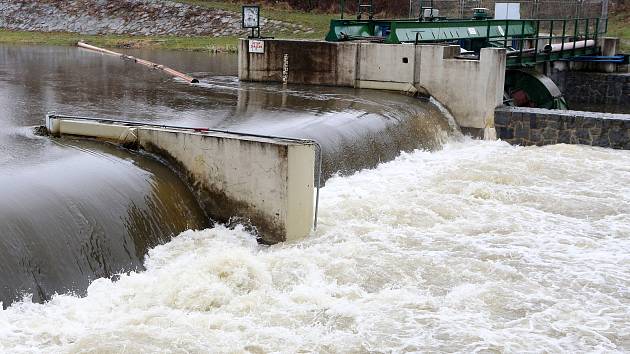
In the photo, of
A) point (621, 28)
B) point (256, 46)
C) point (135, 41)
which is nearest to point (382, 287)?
point (256, 46)

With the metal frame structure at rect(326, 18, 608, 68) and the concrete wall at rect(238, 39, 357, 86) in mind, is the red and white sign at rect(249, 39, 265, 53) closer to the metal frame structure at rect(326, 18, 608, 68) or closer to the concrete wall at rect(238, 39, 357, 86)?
the concrete wall at rect(238, 39, 357, 86)

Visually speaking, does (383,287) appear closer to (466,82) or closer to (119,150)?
(119,150)

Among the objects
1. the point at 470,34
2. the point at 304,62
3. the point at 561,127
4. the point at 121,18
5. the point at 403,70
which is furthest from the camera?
the point at 121,18

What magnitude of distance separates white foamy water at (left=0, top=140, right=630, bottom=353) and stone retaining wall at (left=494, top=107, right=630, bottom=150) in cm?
565

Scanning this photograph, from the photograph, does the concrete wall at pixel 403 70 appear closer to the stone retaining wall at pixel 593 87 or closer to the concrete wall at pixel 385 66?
the concrete wall at pixel 385 66

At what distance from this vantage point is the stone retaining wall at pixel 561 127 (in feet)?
58.9

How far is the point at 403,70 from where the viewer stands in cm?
1991

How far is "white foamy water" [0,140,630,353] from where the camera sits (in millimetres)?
7262

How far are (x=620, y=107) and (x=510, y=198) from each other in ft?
58.4

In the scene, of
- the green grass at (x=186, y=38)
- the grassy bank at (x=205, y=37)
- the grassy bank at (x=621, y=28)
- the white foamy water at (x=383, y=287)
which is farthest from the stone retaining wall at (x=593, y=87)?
the white foamy water at (x=383, y=287)

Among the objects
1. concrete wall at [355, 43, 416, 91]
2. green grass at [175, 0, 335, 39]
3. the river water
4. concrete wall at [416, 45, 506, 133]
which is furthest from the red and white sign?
green grass at [175, 0, 335, 39]

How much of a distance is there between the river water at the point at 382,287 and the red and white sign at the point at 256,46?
31.6ft

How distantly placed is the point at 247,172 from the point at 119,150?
6.83ft

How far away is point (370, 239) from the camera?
33.8 ft
